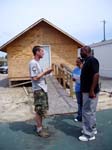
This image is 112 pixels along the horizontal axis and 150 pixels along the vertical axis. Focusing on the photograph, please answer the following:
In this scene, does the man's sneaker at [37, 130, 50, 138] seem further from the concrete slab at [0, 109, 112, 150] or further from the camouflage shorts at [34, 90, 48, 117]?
the camouflage shorts at [34, 90, 48, 117]

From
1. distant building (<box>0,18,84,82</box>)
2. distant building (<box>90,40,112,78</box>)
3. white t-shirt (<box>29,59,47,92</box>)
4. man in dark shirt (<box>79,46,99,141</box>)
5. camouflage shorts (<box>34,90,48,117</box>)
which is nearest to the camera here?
man in dark shirt (<box>79,46,99,141</box>)

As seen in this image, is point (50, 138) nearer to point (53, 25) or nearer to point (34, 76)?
point (34, 76)

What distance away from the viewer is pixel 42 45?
17.8 m

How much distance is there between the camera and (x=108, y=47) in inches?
947

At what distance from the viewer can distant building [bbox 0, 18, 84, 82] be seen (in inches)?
695

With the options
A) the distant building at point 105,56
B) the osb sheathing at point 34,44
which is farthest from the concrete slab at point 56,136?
the distant building at point 105,56

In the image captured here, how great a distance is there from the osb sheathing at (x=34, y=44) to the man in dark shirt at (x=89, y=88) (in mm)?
12540

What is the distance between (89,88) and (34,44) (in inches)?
508

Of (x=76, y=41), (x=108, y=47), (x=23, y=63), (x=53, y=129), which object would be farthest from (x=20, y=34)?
(x=53, y=129)

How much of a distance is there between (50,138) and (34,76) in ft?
4.55

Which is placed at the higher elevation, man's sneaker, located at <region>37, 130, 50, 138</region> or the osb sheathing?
the osb sheathing

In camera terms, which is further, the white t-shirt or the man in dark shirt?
the white t-shirt

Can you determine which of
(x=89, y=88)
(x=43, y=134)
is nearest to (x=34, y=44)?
(x=43, y=134)

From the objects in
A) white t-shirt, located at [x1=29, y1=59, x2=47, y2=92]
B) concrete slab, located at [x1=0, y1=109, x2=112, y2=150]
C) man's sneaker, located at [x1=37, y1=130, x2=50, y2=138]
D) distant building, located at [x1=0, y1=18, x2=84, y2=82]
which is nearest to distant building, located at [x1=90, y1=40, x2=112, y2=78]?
distant building, located at [x1=0, y1=18, x2=84, y2=82]
